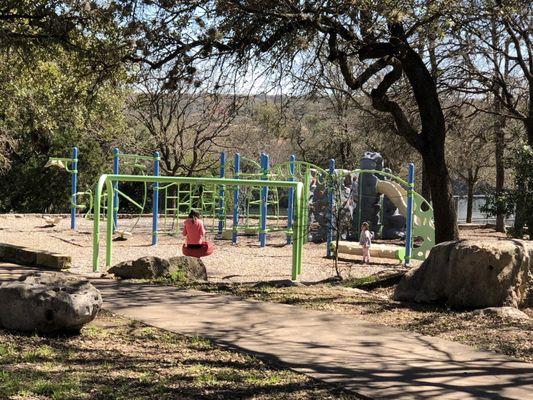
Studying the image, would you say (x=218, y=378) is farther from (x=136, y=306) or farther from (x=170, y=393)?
(x=136, y=306)

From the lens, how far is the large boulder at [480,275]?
8750 millimetres

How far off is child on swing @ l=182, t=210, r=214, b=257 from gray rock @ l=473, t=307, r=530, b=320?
246 inches

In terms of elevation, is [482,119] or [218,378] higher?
[482,119]

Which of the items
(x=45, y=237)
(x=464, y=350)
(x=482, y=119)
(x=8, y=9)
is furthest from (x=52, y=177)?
→ (x=464, y=350)

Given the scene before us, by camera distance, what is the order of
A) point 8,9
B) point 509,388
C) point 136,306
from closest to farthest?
1. point 509,388
2. point 136,306
3. point 8,9

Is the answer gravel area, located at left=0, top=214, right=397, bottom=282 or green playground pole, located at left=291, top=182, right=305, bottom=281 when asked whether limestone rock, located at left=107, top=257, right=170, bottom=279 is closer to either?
gravel area, located at left=0, top=214, right=397, bottom=282

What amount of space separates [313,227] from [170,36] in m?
12.1

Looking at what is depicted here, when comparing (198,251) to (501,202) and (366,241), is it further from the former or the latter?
(501,202)

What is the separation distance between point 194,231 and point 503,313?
660 centimetres

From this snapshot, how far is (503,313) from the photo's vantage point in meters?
8.23

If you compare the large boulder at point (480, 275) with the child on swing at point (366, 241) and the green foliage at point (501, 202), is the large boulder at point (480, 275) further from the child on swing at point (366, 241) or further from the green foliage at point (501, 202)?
the child on swing at point (366, 241)

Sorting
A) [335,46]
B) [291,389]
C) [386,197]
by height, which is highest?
[335,46]

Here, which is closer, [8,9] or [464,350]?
[464,350]

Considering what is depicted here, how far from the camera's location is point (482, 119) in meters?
22.8
